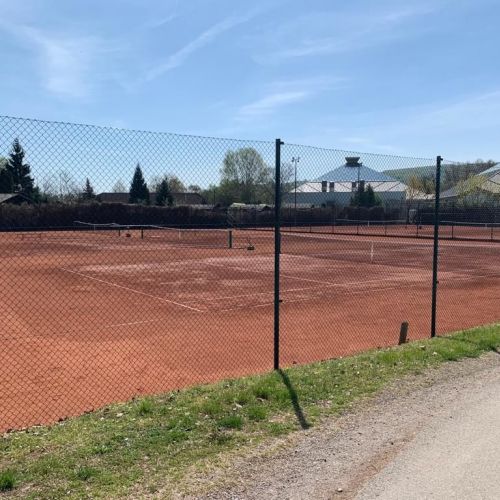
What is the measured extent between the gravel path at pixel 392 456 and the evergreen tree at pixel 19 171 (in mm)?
3333

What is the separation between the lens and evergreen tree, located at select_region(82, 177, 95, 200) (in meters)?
6.18

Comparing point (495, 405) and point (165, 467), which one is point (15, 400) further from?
point (495, 405)

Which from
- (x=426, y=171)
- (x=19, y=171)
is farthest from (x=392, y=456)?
(x=426, y=171)

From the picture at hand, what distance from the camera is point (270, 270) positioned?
22781mm

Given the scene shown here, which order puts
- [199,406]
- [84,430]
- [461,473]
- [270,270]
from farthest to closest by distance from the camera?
[270,270]
[199,406]
[84,430]
[461,473]

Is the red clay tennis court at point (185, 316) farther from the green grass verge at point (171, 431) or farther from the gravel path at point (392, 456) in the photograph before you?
the gravel path at point (392, 456)

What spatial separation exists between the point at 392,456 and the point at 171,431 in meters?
1.90

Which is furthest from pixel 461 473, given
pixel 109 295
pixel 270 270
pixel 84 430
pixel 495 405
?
pixel 270 270

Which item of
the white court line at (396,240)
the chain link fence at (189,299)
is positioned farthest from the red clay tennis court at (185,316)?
the white court line at (396,240)

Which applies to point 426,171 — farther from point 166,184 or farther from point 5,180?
point 5,180

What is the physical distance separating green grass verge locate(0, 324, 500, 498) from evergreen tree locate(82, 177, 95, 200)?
8.01ft

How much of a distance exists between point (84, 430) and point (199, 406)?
1.11 m

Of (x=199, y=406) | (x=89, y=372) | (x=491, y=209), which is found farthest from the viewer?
(x=491, y=209)

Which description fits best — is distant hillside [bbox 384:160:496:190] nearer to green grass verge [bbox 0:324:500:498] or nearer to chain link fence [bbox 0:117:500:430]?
chain link fence [bbox 0:117:500:430]
